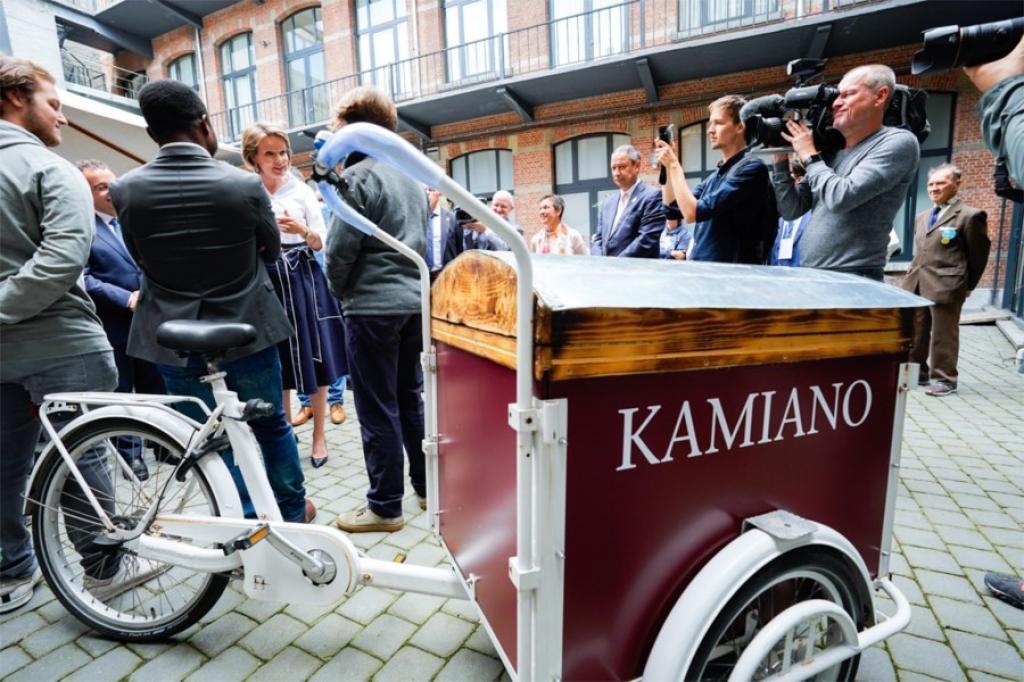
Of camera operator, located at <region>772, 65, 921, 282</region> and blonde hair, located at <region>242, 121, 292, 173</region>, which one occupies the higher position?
blonde hair, located at <region>242, 121, 292, 173</region>

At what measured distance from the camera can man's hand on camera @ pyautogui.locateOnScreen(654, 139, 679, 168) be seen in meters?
2.51

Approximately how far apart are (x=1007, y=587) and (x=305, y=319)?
3.45 m

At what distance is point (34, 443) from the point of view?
194cm

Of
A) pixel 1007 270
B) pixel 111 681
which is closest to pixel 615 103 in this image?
pixel 1007 270

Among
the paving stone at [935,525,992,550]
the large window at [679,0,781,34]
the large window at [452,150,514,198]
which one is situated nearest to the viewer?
the paving stone at [935,525,992,550]

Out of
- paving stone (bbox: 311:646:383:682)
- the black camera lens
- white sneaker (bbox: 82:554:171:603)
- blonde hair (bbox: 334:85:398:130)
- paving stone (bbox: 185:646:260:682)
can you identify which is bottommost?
paving stone (bbox: 311:646:383:682)

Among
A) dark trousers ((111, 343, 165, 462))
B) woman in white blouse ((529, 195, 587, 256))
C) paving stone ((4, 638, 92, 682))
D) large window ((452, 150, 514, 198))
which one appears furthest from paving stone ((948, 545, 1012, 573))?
large window ((452, 150, 514, 198))

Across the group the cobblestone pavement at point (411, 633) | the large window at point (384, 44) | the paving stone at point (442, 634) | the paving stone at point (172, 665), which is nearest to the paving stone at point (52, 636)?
the cobblestone pavement at point (411, 633)

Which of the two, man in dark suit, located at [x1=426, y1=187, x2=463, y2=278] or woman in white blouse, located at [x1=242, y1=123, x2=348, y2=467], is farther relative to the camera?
man in dark suit, located at [x1=426, y1=187, x2=463, y2=278]

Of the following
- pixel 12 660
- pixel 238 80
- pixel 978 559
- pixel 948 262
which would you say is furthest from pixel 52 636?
pixel 238 80

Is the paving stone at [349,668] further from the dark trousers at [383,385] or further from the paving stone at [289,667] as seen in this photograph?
the dark trousers at [383,385]

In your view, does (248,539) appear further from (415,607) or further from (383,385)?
(383,385)

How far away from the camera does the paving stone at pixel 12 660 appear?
168 cm

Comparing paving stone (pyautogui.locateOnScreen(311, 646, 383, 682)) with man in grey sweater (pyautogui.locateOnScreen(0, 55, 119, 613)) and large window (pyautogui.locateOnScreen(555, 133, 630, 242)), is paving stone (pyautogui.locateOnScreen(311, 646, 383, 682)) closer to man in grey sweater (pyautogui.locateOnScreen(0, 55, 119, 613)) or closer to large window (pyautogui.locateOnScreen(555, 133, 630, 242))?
man in grey sweater (pyautogui.locateOnScreen(0, 55, 119, 613))
